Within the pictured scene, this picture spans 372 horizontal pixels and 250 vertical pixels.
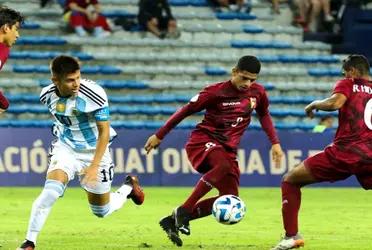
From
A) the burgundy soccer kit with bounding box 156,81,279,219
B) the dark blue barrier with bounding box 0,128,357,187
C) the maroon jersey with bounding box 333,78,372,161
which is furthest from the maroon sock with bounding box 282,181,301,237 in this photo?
the dark blue barrier with bounding box 0,128,357,187

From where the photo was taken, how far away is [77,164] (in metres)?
10.9

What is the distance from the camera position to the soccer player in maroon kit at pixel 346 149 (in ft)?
36.4

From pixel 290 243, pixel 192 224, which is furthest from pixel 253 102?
pixel 192 224

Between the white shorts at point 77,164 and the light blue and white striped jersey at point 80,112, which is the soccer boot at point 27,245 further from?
the light blue and white striped jersey at point 80,112

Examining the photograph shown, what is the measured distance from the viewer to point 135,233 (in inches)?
512

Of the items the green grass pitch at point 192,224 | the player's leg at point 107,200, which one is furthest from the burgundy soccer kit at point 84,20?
the player's leg at point 107,200

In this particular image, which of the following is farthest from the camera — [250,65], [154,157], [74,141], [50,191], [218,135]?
[154,157]

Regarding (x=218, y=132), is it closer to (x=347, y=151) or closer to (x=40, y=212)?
(x=347, y=151)

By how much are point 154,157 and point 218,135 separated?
9258mm

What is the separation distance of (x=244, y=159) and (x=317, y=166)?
10.1 meters

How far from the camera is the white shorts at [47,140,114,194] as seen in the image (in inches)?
423

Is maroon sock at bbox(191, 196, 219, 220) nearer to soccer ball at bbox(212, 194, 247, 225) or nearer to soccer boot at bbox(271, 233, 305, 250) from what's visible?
soccer ball at bbox(212, 194, 247, 225)

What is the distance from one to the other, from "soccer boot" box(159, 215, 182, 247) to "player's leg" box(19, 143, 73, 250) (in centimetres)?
137

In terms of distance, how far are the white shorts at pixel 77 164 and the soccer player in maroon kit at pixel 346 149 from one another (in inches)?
66.9
